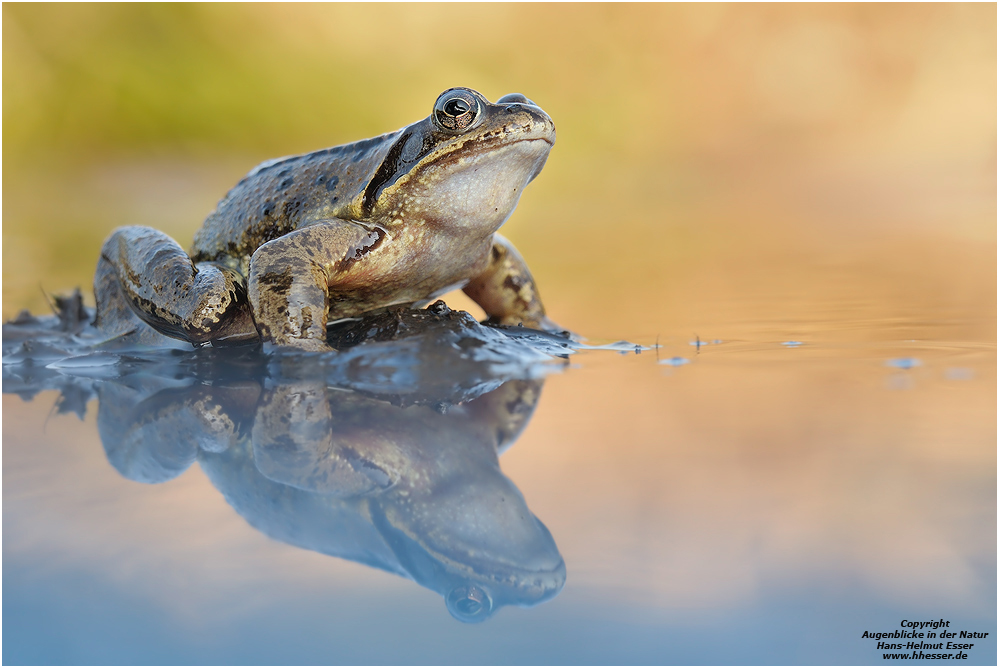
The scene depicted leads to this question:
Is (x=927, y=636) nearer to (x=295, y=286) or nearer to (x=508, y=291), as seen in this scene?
(x=295, y=286)

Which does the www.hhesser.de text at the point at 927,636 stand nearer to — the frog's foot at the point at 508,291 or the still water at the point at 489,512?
the still water at the point at 489,512

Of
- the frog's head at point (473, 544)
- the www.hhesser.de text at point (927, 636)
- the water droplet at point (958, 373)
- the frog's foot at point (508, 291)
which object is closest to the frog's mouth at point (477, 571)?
the frog's head at point (473, 544)

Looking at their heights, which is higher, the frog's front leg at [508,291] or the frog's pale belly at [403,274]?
the frog's front leg at [508,291]

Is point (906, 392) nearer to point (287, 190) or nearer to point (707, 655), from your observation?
point (707, 655)

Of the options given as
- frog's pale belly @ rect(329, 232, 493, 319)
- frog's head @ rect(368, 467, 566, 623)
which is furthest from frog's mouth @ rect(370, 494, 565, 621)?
frog's pale belly @ rect(329, 232, 493, 319)

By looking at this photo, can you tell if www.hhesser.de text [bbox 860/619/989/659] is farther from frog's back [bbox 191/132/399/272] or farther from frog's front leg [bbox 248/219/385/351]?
frog's back [bbox 191/132/399/272]

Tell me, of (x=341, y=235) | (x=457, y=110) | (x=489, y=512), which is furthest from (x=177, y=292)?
(x=489, y=512)

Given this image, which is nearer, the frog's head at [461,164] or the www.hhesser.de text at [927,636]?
the www.hhesser.de text at [927,636]

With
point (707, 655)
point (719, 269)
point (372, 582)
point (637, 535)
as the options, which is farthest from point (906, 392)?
point (719, 269)
